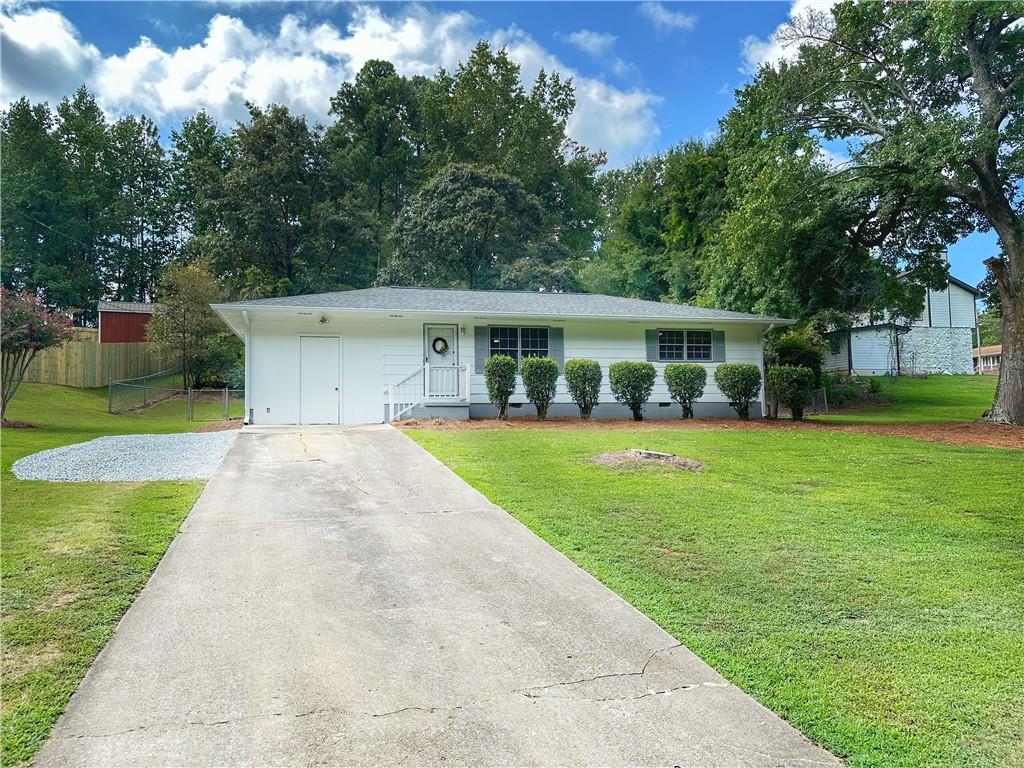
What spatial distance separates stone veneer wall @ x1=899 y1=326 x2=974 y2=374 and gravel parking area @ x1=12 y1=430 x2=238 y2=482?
2866cm

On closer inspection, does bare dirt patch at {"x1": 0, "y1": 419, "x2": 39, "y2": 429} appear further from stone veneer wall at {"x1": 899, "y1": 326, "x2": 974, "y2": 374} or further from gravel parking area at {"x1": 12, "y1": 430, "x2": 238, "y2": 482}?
stone veneer wall at {"x1": 899, "y1": 326, "x2": 974, "y2": 374}

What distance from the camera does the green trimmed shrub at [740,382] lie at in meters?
13.4

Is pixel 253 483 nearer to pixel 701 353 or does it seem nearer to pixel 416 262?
pixel 701 353

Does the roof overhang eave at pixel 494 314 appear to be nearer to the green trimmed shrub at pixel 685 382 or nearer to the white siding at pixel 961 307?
the green trimmed shrub at pixel 685 382

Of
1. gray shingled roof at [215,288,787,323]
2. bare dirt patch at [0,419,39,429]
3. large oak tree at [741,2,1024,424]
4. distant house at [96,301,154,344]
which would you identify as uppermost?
large oak tree at [741,2,1024,424]

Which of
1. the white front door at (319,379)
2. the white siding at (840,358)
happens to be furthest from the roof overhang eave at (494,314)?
the white siding at (840,358)

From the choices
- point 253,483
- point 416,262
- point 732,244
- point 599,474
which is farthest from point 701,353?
point 416,262

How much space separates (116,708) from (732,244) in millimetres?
15072

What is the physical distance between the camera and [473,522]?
536 cm

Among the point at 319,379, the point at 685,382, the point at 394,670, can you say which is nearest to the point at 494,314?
the point at 319,379

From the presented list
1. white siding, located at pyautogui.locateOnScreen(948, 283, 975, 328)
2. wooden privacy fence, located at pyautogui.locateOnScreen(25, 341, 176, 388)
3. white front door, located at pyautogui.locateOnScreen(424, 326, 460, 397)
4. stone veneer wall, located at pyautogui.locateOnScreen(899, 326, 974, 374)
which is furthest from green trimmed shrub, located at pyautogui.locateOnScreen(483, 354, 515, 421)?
white siding, located at pyautogui.locateOnScreen(948, 283, 975, 328)

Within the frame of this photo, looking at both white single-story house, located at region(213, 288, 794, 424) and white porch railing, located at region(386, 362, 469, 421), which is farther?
white porch railing, located at region(386, 362, 469, 421)

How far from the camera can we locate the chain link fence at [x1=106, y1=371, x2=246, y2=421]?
693 inches

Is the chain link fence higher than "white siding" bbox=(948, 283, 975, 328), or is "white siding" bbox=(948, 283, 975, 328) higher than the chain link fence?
"white siding" bbox=(948, 283, 975, 328)
